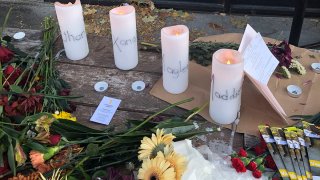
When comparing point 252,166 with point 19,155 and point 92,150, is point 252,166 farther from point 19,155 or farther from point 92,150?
point 19,155

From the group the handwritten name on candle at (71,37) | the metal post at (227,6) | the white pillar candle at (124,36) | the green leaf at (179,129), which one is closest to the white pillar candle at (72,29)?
the handwritten name on candle at (71,37)

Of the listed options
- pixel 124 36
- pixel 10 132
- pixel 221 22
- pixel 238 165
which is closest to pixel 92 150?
pixel 10 132

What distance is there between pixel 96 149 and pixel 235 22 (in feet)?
5.40

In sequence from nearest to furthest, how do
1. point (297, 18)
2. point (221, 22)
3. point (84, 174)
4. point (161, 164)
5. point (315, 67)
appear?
1. point (161, 164)
2. point (84, 174)
3. point (315, 67)
4. point (297, 18)
5. point (221, 22)

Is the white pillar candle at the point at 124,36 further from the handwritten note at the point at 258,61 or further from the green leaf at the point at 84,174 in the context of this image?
the green leaf at the point at 84,174

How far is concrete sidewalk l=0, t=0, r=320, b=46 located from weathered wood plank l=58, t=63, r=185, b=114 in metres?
1.02

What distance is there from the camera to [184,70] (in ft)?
3.26

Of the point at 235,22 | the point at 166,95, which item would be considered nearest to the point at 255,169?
the point at 166,95

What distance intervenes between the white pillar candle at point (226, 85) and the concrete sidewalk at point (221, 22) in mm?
1212

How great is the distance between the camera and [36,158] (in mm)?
715

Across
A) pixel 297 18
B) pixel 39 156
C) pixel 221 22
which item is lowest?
pixel 221 22

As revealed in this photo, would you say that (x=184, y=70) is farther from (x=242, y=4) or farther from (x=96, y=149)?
(x=242, y=4)

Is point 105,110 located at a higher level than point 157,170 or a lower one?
lower

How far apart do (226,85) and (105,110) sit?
31cm
